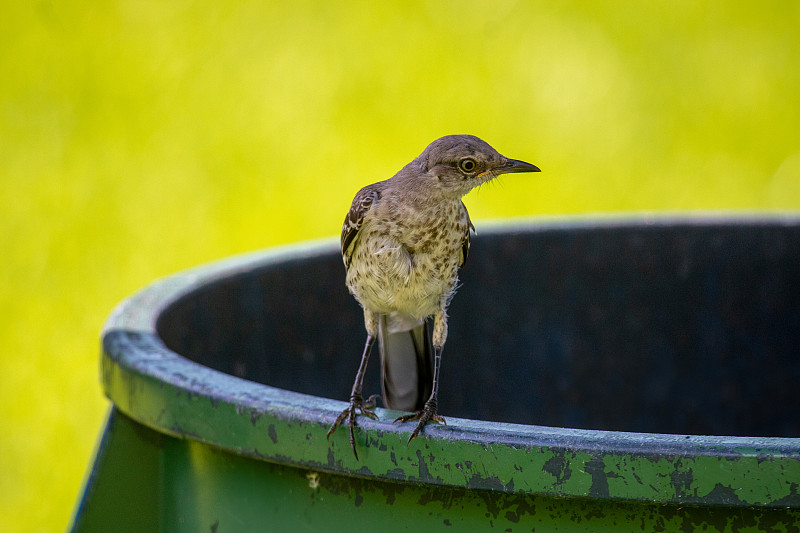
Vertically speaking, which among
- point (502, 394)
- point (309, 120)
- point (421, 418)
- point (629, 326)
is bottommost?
point (502, 394)

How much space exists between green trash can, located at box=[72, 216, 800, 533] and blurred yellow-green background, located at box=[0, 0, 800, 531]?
2654mm

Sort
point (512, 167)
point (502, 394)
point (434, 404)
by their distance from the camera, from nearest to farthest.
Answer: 1. point (434, 404)
2. point (512, 167)
3. point (502, 394)

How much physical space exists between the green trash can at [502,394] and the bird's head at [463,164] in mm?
607

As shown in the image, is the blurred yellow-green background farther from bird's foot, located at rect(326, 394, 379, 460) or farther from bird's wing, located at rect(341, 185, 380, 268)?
bird's foot, located at rect(326, 394, 379, 460)

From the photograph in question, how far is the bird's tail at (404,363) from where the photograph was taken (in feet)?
8.46

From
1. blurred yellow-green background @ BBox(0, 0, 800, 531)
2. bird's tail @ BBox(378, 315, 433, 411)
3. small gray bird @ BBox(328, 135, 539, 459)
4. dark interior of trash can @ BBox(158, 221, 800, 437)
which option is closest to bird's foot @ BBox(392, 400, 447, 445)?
small gray bird @ BBox(328, 135, 539, 459)

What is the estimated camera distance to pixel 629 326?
11.3 ft

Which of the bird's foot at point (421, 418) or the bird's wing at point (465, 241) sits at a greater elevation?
the bird's wing at point (465, 241)

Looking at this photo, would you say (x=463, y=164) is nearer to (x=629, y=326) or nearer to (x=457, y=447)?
(x=457, y=447)

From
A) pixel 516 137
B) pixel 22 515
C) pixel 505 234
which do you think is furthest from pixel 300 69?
pixel 505 234

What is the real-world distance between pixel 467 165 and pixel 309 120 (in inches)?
174

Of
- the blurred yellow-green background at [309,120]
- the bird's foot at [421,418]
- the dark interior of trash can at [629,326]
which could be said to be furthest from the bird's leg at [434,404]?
the blurred yellow-green background at [309,120]

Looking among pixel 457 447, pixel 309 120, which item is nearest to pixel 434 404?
pixel 457 447

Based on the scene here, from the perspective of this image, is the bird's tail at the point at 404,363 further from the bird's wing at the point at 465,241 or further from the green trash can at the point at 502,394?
the green trash can at the point at 502,394
